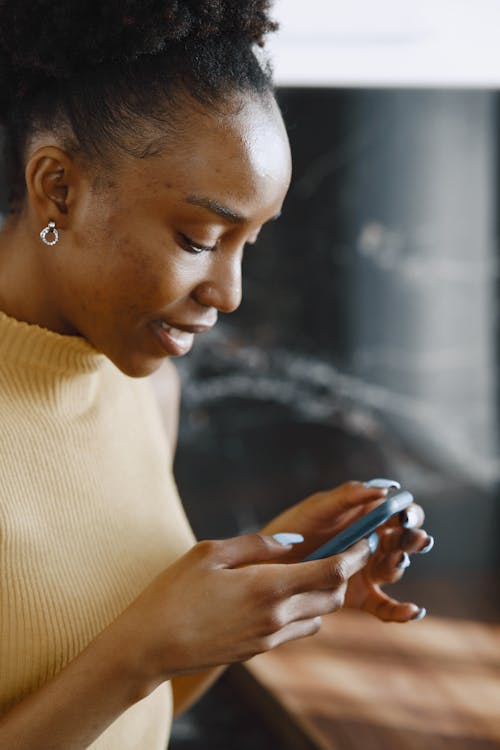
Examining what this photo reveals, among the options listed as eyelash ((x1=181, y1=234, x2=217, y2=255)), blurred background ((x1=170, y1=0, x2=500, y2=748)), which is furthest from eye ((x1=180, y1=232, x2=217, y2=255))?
blurred background ((x1=170, y1=0, x2=500, y2=748))

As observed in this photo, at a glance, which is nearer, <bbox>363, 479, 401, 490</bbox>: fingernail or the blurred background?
<bbox>363, 479, 401, 490</bbox>: fingernail

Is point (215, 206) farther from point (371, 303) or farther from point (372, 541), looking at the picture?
point (371, 303)

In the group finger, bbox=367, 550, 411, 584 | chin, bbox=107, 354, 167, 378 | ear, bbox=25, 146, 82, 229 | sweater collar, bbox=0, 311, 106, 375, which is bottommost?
finger, bbox=367, 550, 411, 584

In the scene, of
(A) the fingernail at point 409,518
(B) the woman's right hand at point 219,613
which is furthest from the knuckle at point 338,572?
(A) the fingernail at point 409,518

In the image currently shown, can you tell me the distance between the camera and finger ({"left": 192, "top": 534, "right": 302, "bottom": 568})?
0.65 meters

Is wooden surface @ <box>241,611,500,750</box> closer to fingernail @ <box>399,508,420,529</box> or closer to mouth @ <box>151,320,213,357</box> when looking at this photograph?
fingernail @ <box>399,508,420,529</box>

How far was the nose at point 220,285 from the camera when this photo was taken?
2.36 feet

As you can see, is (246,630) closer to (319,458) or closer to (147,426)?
(147,426)

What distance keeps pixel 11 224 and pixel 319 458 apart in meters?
1.22

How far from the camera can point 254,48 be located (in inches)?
29.4

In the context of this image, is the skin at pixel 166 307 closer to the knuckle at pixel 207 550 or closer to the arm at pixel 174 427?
the knuckle at pixel 207 550

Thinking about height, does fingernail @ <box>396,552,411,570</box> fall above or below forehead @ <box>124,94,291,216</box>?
below

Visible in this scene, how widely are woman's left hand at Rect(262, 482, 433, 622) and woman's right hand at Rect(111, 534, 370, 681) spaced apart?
0.63 feet

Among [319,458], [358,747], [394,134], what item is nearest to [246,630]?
[358,747]
